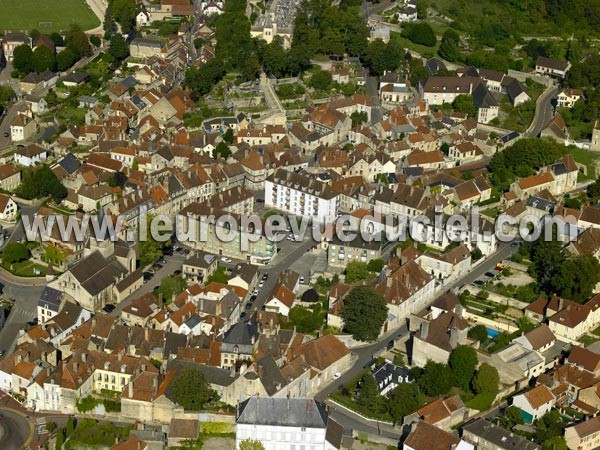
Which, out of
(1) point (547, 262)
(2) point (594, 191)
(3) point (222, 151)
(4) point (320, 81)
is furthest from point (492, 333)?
(4) point (320, 81)

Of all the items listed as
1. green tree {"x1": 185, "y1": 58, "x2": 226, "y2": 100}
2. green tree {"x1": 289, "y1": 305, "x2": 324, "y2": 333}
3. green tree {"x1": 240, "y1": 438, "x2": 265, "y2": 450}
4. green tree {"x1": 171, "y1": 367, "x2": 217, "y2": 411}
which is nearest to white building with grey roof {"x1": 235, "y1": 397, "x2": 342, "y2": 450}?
green tree {"x1": 240, "y1": 438, "x2": 265, "y2": 450}

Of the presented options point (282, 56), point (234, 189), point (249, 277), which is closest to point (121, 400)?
point (249, 277)

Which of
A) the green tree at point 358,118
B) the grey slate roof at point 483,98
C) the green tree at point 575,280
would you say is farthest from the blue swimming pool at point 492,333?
the grey slate roof at point 483,98

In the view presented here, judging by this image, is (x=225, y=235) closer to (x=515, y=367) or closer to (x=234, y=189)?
(x=234, y=189)

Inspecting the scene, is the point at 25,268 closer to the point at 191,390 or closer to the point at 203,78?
the point at 191,390

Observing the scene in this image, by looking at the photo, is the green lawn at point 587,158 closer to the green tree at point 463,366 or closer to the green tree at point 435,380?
the green tree at point 463,366

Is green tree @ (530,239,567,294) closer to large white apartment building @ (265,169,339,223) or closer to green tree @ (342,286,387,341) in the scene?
green tree @ (342,286,387,341)
